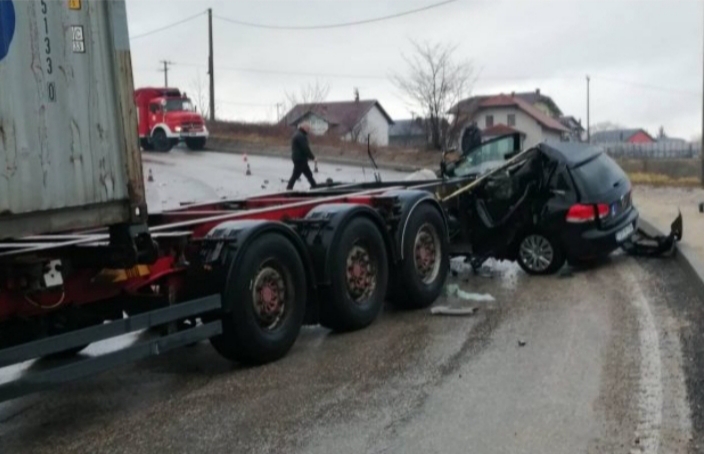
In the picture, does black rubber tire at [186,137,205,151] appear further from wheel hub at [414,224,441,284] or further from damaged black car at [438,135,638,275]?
wheel hub at [414,224,441,284]

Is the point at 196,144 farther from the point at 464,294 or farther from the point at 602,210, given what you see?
the point at 464,294

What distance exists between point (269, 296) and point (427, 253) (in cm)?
285

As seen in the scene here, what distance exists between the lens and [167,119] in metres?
37.5

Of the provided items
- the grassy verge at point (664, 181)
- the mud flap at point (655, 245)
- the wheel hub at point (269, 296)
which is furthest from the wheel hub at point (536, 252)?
the grassy verge at point (664, 181)

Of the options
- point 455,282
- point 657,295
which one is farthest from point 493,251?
point 657,295

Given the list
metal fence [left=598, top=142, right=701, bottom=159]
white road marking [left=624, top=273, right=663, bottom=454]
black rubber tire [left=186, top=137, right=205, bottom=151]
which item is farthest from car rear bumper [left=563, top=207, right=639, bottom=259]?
black rubber tire [left=186, top=137, right=205, bottom=151]

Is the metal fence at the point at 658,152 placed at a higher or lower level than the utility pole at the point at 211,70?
lower

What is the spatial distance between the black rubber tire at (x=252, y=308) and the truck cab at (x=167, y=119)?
102 ft

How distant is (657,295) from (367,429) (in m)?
5.06

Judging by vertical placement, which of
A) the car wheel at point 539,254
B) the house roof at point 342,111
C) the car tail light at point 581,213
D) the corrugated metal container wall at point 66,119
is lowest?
the car wheel at point 539,254

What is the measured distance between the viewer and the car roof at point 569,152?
10812 mm

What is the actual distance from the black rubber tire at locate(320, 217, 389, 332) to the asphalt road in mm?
194

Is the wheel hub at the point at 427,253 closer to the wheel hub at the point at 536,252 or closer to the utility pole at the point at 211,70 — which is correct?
the wheel hub at the point at 536,252

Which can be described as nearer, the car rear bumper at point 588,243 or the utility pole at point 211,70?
the car rear bumper at point 588,243
